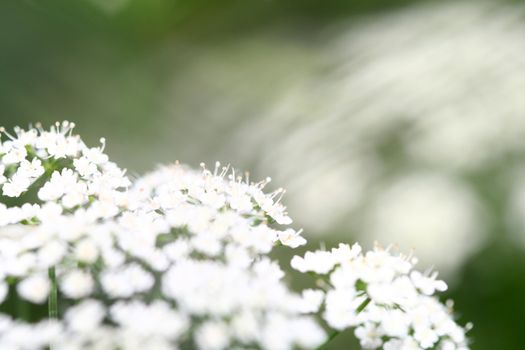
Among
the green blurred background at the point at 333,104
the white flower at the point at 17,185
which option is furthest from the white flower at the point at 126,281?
the green blurred background at the point at 333,104

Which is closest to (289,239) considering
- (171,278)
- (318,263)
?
(318,263)

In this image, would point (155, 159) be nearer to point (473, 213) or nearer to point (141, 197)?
point (473, 213)

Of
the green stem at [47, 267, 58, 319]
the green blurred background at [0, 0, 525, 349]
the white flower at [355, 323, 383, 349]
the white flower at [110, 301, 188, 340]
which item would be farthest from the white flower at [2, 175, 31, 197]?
the green blurred background at [0, 0, 525, 349]

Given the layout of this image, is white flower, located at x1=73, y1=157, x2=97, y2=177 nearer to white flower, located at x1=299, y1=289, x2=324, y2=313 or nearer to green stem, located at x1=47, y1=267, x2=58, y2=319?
green stem, located at x1=47, y1=267, x2=58, y2=319

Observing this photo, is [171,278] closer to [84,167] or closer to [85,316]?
[85,316]

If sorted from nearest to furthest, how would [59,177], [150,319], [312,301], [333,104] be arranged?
[150,319] → [312,301] → [59,177] → [333,104]

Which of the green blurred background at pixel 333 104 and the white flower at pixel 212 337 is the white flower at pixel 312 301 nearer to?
the white flower at pixel 212 337
